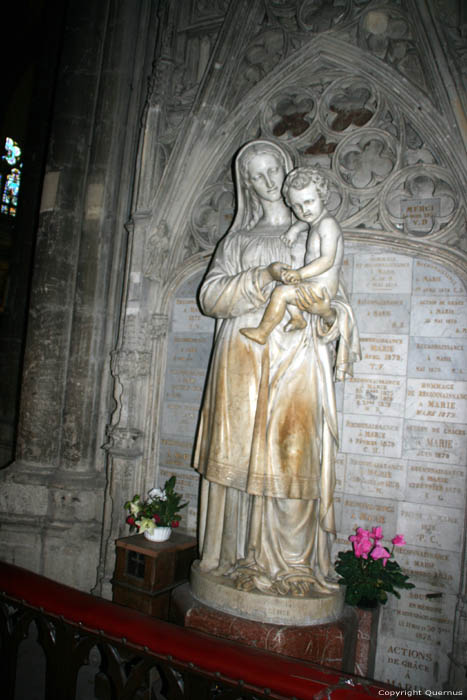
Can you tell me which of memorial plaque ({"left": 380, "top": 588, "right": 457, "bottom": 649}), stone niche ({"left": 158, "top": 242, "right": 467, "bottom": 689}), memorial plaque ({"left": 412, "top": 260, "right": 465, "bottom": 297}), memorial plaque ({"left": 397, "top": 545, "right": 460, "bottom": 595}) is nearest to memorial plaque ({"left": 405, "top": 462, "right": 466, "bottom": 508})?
stone niche ({"left": 158, "top": 242, "right": 467, "bottom": 689})

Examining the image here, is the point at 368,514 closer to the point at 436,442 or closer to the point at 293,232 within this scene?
the point at 436,442

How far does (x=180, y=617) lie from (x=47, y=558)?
1.99 m

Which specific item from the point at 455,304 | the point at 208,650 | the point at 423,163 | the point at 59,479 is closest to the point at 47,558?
the point at 59,479

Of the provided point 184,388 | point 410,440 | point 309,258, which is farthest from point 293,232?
point 184,388

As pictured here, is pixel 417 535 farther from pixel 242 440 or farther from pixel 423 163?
pixel 423 163

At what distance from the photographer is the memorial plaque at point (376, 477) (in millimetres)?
4168

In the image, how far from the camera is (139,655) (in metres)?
1.63

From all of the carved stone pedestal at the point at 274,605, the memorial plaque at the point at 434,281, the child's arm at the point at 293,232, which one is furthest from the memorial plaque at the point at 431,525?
the child's arm at the point at 293,232

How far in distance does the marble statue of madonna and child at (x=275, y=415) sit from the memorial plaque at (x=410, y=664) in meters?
1.24

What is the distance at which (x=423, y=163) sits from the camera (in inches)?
172

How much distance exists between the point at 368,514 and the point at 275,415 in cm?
157

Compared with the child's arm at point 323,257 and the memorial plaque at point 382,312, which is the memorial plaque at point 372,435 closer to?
the memorial plaque at point 382,312

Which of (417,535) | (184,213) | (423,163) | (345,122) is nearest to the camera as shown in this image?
(417,535)

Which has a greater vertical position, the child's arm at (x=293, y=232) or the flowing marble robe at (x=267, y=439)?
the child's arm at (x=293, y=232)
